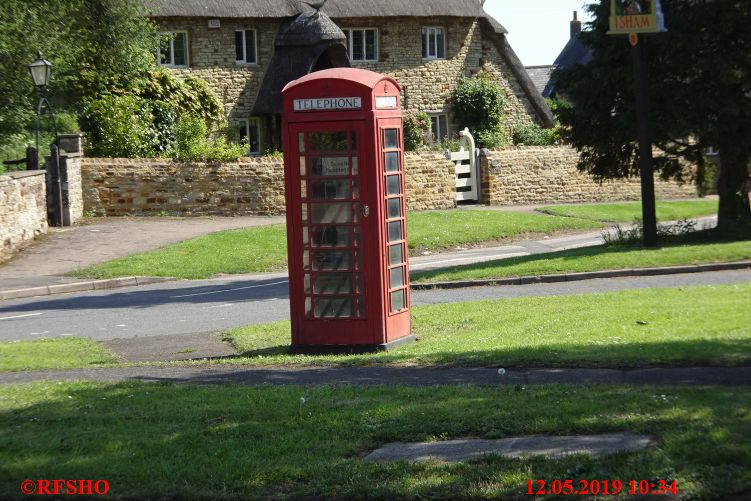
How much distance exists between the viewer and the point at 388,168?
1285cm

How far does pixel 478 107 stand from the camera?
45.4 metres

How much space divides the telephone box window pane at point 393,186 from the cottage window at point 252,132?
97.0ft

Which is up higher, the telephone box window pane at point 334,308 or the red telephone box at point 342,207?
the red telephone box at point 342,207

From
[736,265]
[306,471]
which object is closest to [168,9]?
[736,265]

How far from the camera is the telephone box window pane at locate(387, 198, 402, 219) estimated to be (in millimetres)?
12945

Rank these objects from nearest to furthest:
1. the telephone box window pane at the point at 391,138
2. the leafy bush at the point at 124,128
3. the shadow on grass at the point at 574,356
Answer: the shadow on grass at the point at 574,356
the telephone box window pane at the point at 391,138
the leafy bush at the point at 124,128

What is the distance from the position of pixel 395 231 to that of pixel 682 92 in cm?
1265

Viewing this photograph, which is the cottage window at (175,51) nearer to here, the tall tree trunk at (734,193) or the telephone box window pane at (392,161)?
the tall tree trunk at (734,193)

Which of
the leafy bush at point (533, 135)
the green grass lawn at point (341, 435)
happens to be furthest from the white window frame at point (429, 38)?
the green grass lawn at point (341, 435)

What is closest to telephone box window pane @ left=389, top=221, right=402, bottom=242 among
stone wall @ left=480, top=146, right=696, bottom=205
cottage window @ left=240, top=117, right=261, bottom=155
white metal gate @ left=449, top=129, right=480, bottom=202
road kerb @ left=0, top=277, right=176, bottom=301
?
road kerb @ left=0, top=277, right=176, bottom=301

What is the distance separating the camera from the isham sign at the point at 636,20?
834 inches

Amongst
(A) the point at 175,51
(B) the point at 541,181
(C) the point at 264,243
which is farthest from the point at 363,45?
(C) the point at 264,243

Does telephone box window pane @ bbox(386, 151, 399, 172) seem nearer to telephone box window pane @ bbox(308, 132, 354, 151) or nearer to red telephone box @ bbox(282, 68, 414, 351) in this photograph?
red telephone box @ bbox(282, 68, 414, 351)

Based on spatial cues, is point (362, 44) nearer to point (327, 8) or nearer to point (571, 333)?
point (327, 8)
